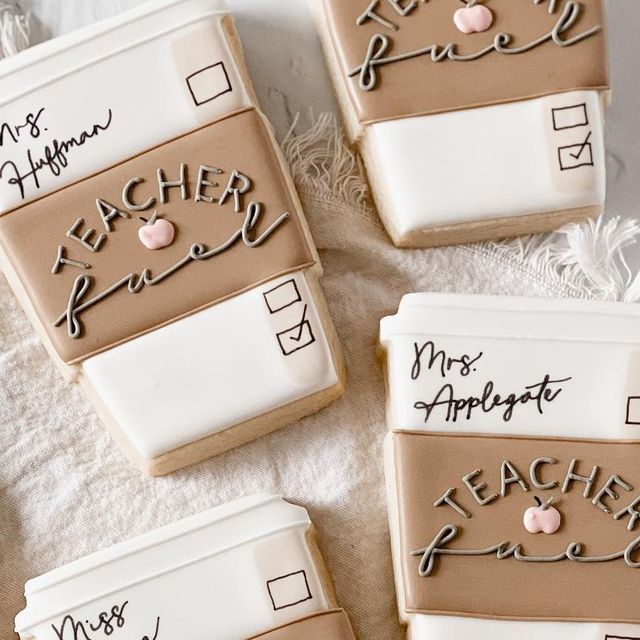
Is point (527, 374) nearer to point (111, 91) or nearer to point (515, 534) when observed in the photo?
point (515, 534)

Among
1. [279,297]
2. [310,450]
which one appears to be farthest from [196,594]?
[279,297]

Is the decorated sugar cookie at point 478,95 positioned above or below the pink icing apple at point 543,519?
above

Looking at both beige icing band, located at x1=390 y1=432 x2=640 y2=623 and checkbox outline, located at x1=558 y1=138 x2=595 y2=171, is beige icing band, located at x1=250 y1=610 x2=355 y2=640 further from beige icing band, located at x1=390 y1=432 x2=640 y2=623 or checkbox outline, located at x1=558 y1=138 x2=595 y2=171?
checkbox outline, located at x1=558 y1=138 x2=595 y2=171

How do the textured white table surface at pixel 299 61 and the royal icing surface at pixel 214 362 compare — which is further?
the textured white table surface at pixel 299 61

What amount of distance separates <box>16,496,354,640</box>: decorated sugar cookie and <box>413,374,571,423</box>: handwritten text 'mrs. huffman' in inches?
8.3

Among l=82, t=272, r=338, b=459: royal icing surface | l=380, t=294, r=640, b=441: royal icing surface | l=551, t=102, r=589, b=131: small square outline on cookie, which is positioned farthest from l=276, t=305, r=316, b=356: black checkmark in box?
l=551, t=102, r=589, b=131: small square outline on cookie

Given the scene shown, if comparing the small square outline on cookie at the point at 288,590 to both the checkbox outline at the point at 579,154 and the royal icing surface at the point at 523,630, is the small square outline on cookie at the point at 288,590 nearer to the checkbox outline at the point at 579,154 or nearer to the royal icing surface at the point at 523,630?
the royal icing surface at the point at 523,630

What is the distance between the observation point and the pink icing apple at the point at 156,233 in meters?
1.04

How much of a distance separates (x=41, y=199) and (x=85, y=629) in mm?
444

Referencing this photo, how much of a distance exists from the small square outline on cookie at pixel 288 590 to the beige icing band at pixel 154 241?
0.29m

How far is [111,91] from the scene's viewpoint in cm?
105

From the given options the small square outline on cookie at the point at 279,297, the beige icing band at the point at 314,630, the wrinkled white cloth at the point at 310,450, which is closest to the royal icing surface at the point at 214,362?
the small square outline on cookie at the point at 279,297

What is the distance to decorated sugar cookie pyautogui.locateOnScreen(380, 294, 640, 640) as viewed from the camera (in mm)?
1022

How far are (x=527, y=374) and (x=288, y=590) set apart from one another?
331 mm
